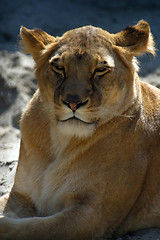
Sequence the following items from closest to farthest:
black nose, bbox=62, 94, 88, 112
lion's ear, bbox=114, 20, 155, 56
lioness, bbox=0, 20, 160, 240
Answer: black nose, bbox=62, 94, 88, 112 < lioness, bbox=0, 20, 160, 240 < lion's ear, bbox=114, 20, 155, 56

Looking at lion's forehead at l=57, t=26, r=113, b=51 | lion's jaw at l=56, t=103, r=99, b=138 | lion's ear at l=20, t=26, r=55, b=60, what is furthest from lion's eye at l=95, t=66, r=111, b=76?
lion's ear at l=20, t=26, r=55, b=60

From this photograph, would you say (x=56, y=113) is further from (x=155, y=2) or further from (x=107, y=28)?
(x=155, y=2)

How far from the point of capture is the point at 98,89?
122 inches

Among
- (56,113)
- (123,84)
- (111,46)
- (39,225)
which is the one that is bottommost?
(39,225)

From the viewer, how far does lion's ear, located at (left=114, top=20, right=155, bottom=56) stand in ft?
11.0

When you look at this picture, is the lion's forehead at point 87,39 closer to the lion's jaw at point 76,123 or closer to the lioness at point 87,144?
the lioness at point 87,144

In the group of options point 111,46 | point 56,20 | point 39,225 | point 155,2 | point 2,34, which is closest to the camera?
point 39,225

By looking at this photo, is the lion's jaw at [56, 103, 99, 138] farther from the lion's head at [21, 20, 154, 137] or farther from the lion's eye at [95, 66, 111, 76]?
the lion's eye at [95, 66, 111, 76]

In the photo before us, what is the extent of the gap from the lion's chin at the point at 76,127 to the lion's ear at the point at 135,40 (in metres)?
0.62

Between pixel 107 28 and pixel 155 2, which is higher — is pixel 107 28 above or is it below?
below

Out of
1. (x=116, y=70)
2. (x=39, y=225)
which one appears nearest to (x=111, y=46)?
(x=116, y=70)

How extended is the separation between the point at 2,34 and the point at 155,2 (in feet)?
8.79

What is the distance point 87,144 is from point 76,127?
26cm

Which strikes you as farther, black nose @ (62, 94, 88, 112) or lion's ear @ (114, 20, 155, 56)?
lion's ear @ (114, 20, 155, 56)
